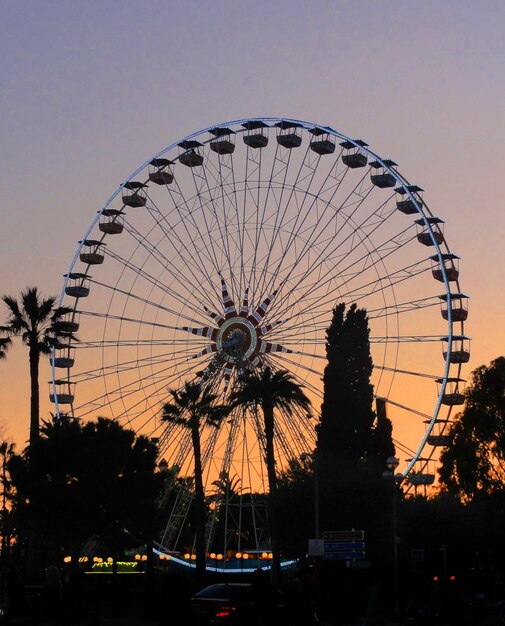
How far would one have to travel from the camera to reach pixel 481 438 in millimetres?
76500

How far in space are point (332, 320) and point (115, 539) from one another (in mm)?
13765

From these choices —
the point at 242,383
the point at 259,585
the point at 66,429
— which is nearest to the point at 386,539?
the point at 242,383

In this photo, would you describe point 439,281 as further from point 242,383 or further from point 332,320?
point 242,383

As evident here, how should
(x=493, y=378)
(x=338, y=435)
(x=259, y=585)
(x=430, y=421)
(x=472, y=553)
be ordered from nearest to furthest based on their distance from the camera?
1. (x=259, y=585)
2. (x=430, y=421)
3. (x=338, y=435)
4. (x=472, y=553)
5. (x=493, y=378)

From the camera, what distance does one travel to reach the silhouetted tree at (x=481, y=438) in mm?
76125

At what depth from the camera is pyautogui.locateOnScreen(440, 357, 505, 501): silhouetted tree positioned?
250 ft

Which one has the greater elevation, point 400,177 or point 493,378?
point 400,177

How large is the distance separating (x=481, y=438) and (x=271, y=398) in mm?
24765

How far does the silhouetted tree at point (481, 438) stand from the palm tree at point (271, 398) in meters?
22.7

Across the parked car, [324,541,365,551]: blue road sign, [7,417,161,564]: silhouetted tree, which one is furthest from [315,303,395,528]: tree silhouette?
the parked car

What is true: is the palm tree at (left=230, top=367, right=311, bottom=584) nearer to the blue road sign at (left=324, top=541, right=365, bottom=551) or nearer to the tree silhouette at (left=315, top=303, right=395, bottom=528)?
the tree silhouette at (left=315, top=303, right=395, bottom=528)

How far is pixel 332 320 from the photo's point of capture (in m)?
60.4

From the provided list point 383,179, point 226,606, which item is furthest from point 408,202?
point 226,606

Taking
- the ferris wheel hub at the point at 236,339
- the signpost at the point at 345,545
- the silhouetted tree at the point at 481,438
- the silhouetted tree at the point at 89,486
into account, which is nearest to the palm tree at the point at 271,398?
the ferris wheel hub at the point at 236,339
